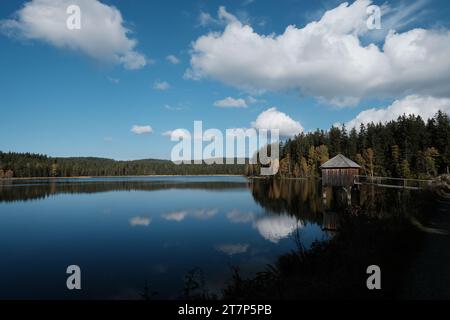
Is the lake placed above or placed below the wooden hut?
below

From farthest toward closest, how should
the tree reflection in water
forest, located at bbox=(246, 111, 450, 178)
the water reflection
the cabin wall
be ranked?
forest, located at bbox=(246, 111, 450, 178), the cabin wall, the water reflection, the tree reflection in water

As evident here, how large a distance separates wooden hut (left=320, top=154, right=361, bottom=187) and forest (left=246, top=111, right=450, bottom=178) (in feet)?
99.7

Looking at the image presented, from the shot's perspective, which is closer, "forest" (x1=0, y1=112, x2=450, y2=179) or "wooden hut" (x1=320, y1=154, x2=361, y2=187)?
"wooden hut" (x1=320, y1=154, x2=361, y2=187)

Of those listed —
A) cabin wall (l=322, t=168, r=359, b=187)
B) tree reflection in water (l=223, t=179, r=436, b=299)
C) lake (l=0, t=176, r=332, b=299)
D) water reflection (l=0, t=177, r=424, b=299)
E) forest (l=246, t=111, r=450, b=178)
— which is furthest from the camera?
forest (l=246, t=111, r=450, b=178)

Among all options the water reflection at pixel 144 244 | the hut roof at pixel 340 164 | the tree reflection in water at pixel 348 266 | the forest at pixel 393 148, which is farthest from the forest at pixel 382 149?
the tree reflection in water at pixel 348 266

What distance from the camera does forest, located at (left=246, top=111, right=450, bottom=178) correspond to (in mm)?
59938

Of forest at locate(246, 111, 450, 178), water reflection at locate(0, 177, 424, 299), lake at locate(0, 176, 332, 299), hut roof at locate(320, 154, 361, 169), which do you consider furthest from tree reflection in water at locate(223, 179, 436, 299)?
forest at locate(246, 111, 450, 178)

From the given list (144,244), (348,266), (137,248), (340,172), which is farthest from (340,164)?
(348,266)

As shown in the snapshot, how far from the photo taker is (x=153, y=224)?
891 inches

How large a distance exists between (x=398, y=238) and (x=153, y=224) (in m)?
16.6

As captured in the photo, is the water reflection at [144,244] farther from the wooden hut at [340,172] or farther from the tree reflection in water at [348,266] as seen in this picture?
the wooden hut at [340,172]

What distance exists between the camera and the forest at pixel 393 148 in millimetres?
59938

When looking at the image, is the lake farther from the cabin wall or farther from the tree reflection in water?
the cabin wall

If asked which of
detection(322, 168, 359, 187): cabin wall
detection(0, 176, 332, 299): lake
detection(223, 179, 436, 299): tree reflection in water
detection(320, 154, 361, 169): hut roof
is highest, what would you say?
detection(320, 154, 361, 169): hut roof
